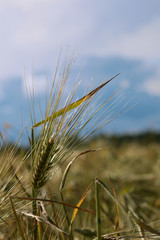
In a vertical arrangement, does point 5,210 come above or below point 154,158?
below

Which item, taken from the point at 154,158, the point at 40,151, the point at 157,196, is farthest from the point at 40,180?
the point at 154,158

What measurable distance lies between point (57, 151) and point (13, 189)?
112mm

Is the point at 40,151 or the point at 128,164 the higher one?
the point at 128,164

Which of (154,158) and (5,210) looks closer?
(5,210)

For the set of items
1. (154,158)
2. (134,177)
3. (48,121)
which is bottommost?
(48,121)

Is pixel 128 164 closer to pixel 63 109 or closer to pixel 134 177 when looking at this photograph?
pixel 134 177

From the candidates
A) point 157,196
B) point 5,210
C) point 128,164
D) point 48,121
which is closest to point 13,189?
point 5,210

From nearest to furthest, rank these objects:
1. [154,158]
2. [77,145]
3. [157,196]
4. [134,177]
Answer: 1. [77,145]
2. [157,196]
3. [134,177]
4. [154,158]

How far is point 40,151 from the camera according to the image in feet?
1.85

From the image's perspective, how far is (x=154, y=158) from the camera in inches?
97.9

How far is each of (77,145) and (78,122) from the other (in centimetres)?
4

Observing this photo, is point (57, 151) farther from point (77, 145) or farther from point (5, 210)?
point (5, 210)

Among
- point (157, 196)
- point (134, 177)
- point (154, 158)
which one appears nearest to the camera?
point (157, 196)

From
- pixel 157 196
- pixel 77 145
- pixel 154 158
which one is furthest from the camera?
pixel 154 158
